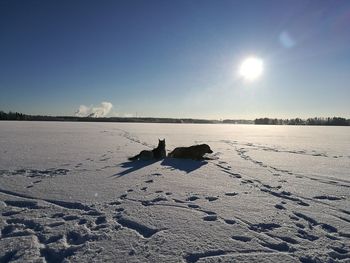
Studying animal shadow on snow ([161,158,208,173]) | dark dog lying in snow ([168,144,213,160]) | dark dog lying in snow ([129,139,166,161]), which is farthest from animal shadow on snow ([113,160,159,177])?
dark dog lying in snow ([168,144,213,160])

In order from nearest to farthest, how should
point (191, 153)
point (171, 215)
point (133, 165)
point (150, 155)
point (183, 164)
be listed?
point (171, 215) → point (133, 165) → point (183, 164) → point (150, 155) → point (191, 153)

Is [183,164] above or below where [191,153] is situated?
below

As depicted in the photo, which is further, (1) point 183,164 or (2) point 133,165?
(1) point 183,164

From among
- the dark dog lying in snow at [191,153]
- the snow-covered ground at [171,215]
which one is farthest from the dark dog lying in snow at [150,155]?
the snow-covered ground at [171,215]

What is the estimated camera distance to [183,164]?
31.2 ft

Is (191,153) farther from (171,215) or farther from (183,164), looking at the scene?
(171,215)

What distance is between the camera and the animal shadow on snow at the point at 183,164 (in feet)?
28.7

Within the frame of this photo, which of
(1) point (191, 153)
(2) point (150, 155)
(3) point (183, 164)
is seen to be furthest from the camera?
(1) point (191, 153)

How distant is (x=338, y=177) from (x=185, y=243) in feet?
19.5

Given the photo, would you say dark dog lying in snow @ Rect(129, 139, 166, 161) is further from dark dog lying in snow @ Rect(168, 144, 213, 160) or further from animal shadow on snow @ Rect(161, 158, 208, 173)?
dark dog lying in snow @ Rect(168, 144, 213, 160)

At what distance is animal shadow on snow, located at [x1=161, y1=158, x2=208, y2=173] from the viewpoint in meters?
8.73

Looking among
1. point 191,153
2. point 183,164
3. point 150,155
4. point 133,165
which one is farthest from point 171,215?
Result: point 191,153

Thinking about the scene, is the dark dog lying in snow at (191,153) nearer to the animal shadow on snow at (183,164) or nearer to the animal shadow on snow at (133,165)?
the animal shadow on snow at (183,164)

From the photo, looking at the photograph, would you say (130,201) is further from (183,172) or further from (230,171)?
(230,171)
